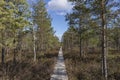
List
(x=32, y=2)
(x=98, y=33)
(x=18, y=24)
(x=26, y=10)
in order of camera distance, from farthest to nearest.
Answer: (x=32, y=2) < (x=26, y=10) < (x=18, y=24) < (x=98, y=33)

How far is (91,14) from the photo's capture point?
14.9m

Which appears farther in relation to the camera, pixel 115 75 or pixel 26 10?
pixel 26 10

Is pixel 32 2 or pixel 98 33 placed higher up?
pixel 32 2

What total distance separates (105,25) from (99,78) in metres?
3.97

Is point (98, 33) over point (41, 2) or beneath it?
beneath

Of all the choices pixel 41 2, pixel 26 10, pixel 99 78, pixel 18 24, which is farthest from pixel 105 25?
pixel 41 2

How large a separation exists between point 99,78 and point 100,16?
15.0 feet

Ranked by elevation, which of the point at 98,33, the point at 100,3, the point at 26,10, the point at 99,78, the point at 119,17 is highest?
the point at 26,10

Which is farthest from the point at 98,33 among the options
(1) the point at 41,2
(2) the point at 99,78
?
(1) the point at 41,2

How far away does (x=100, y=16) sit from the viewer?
47.5 ft

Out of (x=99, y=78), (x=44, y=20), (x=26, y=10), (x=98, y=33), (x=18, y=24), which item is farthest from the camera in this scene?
(x=44, y=20)

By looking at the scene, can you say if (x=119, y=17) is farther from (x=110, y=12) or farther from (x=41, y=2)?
(x=41, y=2)

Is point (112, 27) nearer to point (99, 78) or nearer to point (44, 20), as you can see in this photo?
point (99, 78)

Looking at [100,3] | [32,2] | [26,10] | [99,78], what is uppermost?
[32,2]
